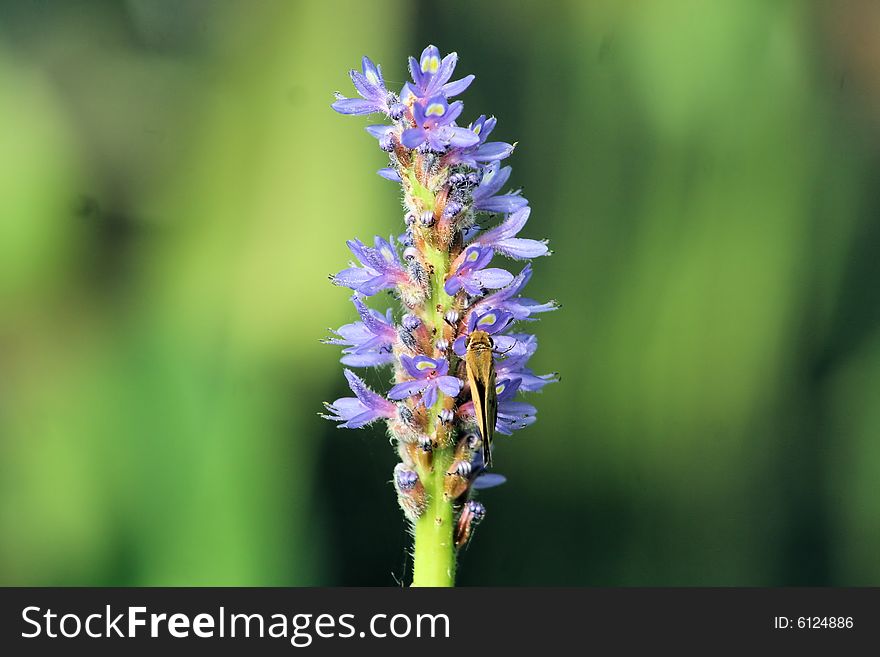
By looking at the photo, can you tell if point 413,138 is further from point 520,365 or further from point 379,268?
point 520,365

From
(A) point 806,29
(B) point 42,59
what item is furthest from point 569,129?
(B) point 42,59

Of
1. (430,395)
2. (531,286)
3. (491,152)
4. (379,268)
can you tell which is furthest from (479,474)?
(531,286)

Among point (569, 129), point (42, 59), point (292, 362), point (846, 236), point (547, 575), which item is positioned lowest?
point (547, 575)

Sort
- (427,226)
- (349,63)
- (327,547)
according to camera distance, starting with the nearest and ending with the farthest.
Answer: (427,226)
(327,547)
(349,63)

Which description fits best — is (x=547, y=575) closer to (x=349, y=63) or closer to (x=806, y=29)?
(x=349, y=63)

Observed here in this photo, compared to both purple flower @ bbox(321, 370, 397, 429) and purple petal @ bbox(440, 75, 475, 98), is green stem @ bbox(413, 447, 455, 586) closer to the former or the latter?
purple flower @ bbox(321, 370, 397, 429)

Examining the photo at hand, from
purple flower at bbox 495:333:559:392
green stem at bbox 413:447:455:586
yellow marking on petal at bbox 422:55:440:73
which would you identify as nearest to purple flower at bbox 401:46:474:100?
yellow marking on petal at bbox 422:55:440:73
